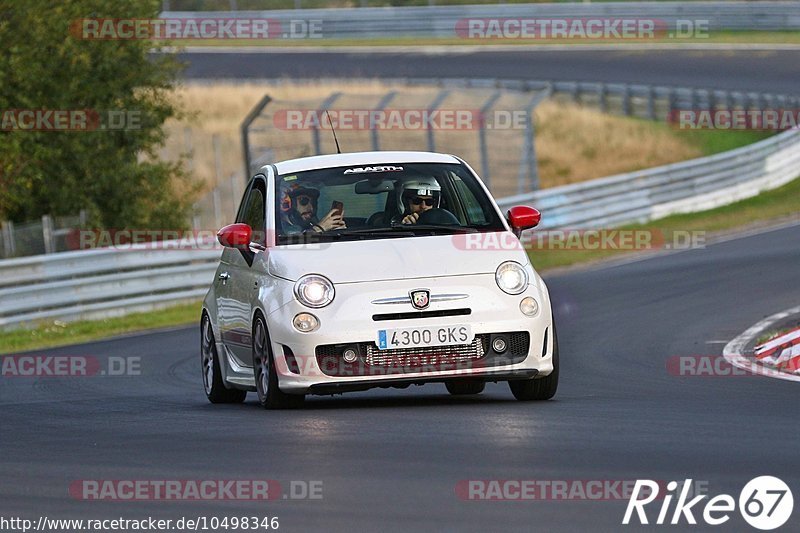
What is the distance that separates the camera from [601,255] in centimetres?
2456

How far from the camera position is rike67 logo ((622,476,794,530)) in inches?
236

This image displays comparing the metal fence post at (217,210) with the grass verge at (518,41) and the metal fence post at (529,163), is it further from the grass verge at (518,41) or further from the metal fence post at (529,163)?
the grass verge at (518,41)

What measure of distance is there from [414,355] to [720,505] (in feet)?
11.5

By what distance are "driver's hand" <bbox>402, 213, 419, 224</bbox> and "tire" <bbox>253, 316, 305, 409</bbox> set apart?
1140mm

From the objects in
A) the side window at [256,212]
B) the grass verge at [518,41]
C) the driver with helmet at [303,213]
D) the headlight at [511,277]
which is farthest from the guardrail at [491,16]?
the headlight at [511,277]

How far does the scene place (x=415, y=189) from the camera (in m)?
10.6

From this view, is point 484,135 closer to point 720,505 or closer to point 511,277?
point 511,277

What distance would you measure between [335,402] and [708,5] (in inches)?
1559

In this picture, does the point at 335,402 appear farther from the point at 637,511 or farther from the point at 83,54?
the point at 83,54

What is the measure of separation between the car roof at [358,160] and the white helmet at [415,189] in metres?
0.16

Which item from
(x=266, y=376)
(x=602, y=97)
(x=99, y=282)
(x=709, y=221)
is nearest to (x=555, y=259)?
(x=709, y=221)

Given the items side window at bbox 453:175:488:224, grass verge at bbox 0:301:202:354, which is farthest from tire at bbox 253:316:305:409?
grass verge at bbox 0:301:202:354

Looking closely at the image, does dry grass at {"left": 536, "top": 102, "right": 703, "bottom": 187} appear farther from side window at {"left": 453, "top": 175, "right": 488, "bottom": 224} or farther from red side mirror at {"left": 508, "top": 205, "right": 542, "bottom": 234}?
red side mirror at {"left": 508, "top": 205, "right": 542, "bottom": 234}

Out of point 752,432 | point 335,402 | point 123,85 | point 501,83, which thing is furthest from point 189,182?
point 752,432
